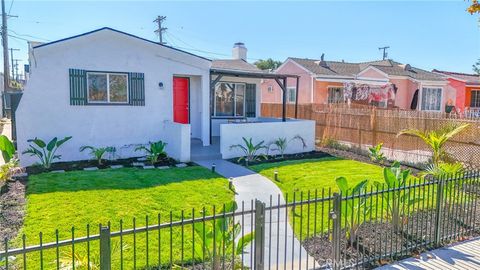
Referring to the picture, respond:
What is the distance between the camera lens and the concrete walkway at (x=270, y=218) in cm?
498

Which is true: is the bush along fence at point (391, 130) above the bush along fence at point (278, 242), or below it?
above

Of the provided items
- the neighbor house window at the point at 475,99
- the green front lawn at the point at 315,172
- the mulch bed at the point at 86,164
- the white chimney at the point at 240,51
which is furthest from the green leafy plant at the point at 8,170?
the neighbor house window at the point at 475,99

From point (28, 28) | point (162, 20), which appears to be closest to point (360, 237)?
point (162, 20)

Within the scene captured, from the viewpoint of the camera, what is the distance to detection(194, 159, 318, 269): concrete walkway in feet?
16.3

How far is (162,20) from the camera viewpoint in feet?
111

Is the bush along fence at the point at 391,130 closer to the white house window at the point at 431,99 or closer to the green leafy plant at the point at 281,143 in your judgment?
the green leafy plant at the point at 281,143

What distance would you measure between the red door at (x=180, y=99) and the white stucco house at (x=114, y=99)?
1189 mm

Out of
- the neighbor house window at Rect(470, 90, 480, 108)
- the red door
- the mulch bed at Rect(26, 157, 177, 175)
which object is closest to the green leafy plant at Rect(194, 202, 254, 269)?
the mulch bed at Rect(26, 157, 177, 175)

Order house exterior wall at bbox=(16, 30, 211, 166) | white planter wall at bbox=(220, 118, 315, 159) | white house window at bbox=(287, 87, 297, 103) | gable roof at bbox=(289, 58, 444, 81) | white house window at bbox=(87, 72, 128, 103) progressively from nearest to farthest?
house exterior wall at bbox=(16, 30, 211, 166)
white house window at bbox=(87, 72, 128, 103)
white planter wall at bbox=(220, 118, 315, 159)
gable roof at bbox=(289, 58, 444, 81)
white house window at bbox=(287, 87, 297, 103)

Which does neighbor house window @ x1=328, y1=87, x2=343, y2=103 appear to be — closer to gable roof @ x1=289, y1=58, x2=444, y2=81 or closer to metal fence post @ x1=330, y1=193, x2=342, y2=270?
gable roof @ x1=289, y1=58, x2=444, y2=81

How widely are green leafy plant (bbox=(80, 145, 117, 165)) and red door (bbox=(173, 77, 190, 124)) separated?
374 centimetres

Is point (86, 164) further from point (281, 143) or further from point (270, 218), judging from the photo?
point (270, 218)

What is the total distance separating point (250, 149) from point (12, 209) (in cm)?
735

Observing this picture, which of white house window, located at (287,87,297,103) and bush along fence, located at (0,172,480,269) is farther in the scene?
white house window, located at (287,87,297,103)
